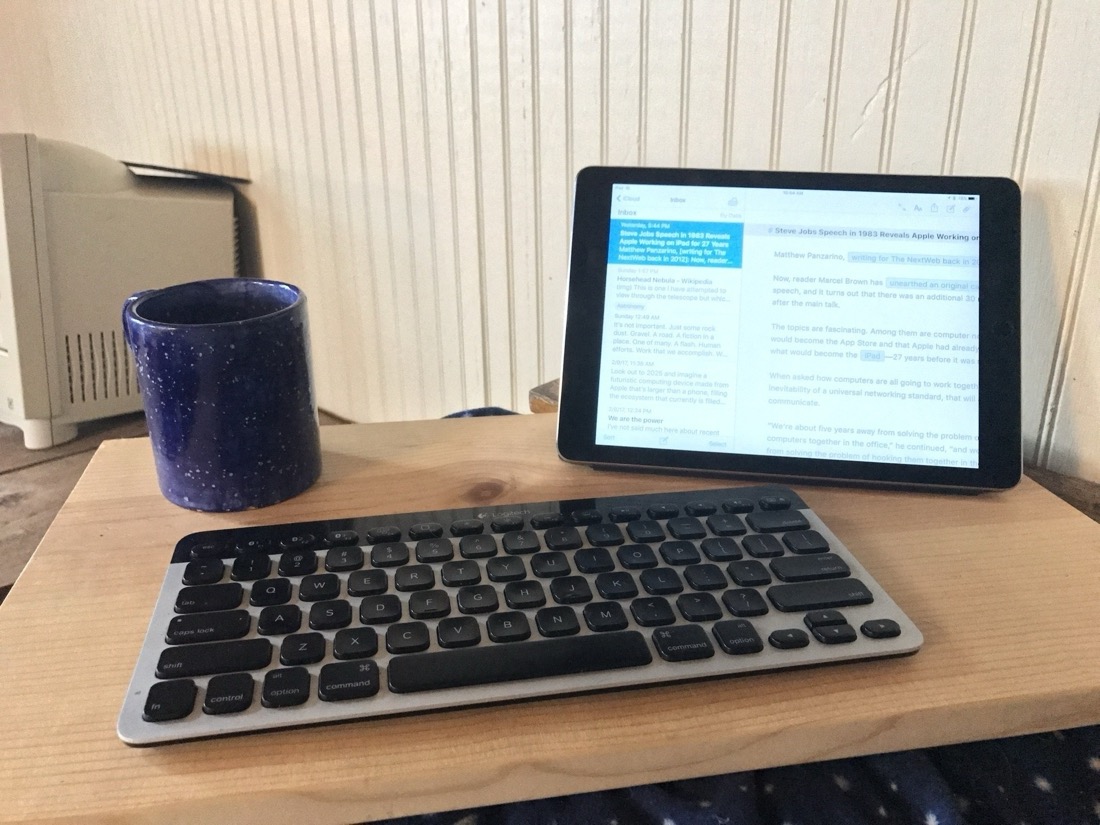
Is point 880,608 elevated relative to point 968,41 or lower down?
lower down

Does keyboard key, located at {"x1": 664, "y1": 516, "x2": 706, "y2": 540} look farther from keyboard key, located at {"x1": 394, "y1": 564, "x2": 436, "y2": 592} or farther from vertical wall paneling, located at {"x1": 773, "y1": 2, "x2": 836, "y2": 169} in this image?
vertical wall paneling, located at {"x1": 773, "y1": 2, "x2": 836, "y2": 169}

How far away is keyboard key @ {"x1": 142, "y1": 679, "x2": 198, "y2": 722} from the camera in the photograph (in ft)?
1.01

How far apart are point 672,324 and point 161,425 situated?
0.97 ft

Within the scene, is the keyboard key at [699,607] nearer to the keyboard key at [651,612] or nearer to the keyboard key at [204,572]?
the keyboard key at [651,612]

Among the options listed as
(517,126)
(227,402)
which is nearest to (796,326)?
(227,402)

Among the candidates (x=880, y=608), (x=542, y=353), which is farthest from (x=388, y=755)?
(x=542, y=353)

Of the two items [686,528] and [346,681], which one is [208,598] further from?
[686,528]

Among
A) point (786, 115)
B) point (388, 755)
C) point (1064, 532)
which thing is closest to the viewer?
point (388, 755)

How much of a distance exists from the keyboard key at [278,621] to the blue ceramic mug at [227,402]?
13cm

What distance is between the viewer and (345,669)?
1.07 feet

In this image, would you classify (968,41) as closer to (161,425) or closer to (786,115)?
(786,115)

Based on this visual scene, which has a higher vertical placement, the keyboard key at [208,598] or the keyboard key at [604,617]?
the keyboard key at [604,617]

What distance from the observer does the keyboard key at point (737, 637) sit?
339 millimetres

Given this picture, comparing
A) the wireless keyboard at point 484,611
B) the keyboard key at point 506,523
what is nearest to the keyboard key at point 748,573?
Answer: the wireless keyboard at point 484,611
